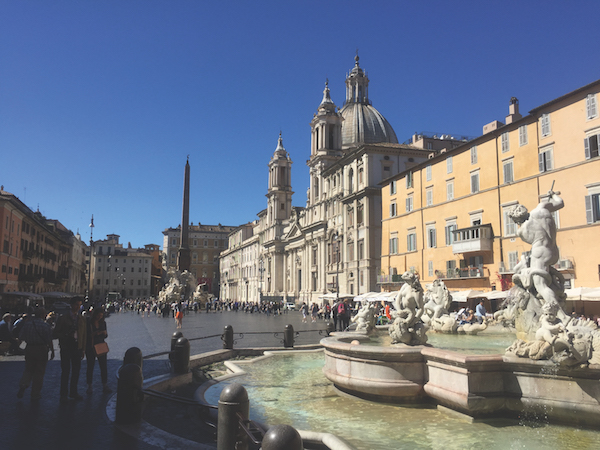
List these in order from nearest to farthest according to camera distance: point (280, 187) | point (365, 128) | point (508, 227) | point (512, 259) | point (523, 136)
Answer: point (523, 136), point (512, 259), point (508, 227), point (365, 128), point (280, 187)

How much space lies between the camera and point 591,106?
2217 centimetres

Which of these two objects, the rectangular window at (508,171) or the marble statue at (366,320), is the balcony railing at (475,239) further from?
the marble statue at (366,320)

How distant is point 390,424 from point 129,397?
2.92 metres

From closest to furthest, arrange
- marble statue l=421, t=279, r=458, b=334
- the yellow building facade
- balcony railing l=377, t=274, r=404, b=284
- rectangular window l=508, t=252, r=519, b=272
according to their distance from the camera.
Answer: marble statue l=421, t=279, r=458, b=334, the yellow building facade, rectangular window l=508, t=252, r=519, b=272, balcony railing l=377, t=274, r=404, b=284

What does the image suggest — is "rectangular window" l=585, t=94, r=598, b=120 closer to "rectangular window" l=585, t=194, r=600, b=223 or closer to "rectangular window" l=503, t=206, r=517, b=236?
"rectangular window" l=585, t=194, r=600, b=223

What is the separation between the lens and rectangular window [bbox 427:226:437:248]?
107 feet

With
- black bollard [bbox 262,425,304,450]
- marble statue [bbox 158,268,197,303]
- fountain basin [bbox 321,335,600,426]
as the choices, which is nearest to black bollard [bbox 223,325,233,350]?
fountain basin [bbox 321,335,600,426]

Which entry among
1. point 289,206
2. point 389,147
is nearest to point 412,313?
point 389,147

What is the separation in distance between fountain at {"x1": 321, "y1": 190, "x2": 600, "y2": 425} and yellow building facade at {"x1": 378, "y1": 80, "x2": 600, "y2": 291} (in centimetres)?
1706

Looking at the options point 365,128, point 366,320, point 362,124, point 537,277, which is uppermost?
point 362,124

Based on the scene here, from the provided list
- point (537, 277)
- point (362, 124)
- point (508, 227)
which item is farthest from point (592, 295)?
point (362, 124)

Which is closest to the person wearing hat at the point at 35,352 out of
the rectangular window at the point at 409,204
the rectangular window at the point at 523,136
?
the rectangular window at the point at 523,136

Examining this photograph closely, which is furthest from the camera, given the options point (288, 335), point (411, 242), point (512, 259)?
point (411, 242)

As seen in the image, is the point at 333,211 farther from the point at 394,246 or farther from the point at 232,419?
the point at 232,419
